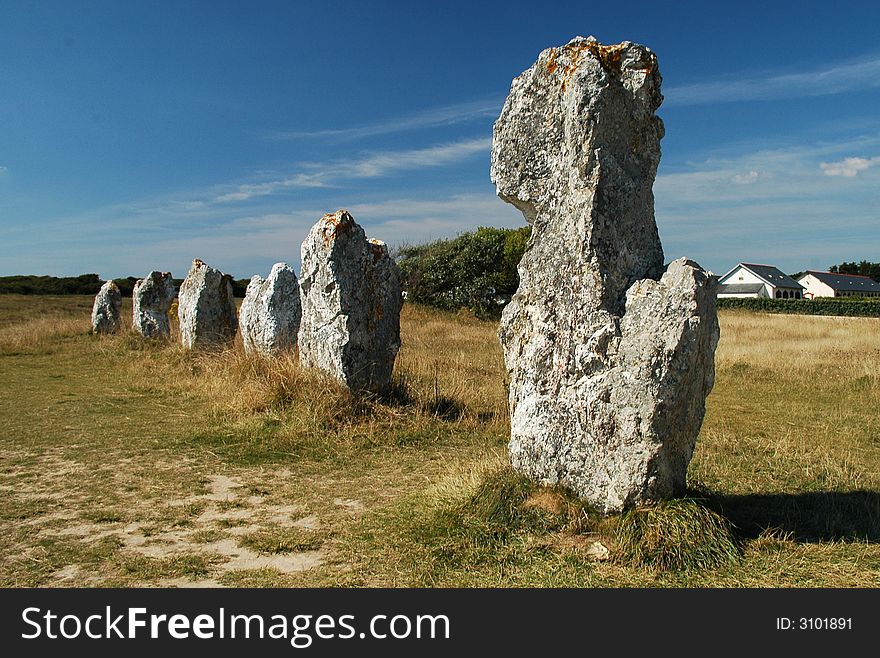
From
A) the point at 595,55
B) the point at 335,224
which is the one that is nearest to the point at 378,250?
the point at 335,224

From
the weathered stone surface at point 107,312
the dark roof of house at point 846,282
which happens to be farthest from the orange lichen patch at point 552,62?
the dark roof of house at point 846,282

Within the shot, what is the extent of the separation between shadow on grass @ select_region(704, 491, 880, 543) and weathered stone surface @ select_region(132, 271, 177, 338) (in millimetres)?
15804

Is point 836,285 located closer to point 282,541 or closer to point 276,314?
point 276,314

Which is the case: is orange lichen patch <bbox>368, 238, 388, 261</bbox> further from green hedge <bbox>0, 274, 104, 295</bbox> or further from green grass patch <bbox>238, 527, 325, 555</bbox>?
green hedge <bbox>0, 274, 104, 295</bbox>

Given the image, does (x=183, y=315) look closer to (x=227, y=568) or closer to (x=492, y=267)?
(x=227, y=568)

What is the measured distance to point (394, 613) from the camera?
3861mm

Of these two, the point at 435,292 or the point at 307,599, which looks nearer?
the point at 307,599

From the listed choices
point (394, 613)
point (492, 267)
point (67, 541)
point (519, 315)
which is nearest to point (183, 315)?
point (67, 541)

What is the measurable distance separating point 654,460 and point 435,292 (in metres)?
25.0

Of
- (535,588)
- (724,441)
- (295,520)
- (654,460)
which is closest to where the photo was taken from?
(535,588)

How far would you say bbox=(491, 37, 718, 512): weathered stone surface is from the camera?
466 cm

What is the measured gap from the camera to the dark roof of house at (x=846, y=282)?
69438mm

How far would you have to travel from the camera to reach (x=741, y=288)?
6725 centimetres

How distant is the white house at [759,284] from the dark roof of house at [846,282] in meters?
2.72
